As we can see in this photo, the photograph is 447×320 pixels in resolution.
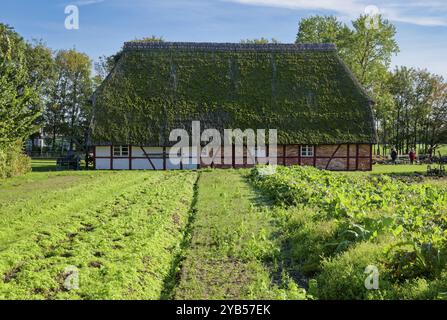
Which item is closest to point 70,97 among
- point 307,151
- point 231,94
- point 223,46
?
point 223,46

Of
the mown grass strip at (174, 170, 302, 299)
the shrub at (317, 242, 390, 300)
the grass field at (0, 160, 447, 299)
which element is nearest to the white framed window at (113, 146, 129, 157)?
the grass field at (0, 160, 447, 299)

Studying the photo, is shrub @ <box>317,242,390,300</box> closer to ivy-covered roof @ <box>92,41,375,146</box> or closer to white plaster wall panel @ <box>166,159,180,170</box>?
white plaster wall panel @ <box>166,159,180,170</box>

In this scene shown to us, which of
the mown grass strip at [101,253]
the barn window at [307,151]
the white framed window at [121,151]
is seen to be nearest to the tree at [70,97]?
the white framed window at [121,151]

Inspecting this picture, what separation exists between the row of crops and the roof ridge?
2547 centimetres

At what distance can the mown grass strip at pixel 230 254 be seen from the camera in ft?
26.7

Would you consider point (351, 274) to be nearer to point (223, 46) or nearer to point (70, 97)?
point (223, 46)

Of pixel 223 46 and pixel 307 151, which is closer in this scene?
pixel 307 151

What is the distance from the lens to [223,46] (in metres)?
38.4

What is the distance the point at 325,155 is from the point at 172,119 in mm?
11361

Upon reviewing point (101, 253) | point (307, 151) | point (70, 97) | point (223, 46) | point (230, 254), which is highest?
point (223, 46)

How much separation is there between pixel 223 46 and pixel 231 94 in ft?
17.4

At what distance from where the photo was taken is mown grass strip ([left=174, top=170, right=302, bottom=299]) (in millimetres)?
8125

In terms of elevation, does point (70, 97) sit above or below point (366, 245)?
above
